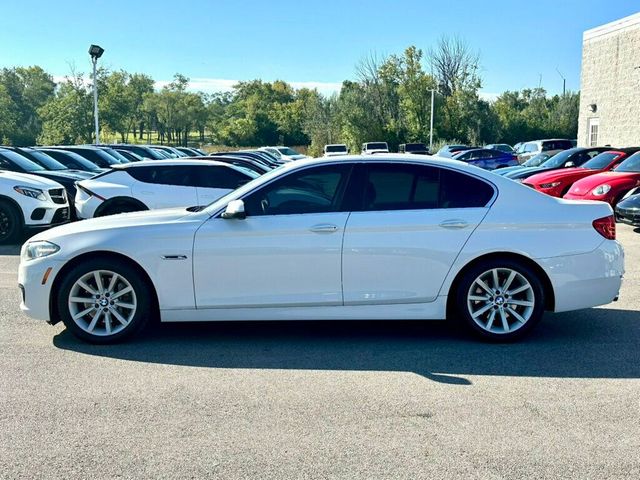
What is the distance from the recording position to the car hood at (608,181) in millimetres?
12906

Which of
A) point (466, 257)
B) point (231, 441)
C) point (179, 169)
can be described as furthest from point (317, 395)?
point (179, 169)

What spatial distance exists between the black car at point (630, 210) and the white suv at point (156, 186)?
7.02m

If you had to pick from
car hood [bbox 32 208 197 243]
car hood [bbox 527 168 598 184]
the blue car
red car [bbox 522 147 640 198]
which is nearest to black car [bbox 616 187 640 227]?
red car [bbox 522 147 640 198]

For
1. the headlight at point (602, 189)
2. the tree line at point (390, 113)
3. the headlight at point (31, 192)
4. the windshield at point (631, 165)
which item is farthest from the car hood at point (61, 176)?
the tree line at point (390, 113)

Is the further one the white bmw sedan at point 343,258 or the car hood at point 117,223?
the car hood at point 117,223

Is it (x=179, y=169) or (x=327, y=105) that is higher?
(x=327, y=105)

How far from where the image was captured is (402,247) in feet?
16.7

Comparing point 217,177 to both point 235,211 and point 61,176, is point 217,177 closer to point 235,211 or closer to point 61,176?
point 61,176

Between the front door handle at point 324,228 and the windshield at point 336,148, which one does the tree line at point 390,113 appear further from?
the front door handle at point 324,228

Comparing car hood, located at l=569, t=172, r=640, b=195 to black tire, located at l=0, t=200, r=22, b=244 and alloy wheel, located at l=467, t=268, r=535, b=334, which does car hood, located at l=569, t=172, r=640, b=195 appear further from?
black tire, located at l=0, t=200, r=22, b=244

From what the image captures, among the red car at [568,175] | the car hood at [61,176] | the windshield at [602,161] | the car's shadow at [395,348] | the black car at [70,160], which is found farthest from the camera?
the black car at [70,160]

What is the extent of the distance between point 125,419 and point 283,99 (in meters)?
102

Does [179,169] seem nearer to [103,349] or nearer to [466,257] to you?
[103,349]

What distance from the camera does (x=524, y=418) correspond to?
3.87 meters
